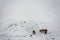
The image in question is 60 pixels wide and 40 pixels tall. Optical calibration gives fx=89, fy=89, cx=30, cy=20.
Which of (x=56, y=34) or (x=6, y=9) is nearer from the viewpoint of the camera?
(x=56, y=34)

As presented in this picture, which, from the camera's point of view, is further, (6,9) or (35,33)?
(6,9)

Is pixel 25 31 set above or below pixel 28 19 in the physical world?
below

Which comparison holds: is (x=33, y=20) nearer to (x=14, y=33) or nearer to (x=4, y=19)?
(x=14, y=33)

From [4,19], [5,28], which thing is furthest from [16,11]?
[5,28]

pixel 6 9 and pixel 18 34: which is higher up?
pixel 6 9

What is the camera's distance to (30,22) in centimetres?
161

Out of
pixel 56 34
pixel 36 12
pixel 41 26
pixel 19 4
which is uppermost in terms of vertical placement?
pixel 19 4

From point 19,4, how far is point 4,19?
0.39 meters

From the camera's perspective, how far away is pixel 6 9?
1674mm

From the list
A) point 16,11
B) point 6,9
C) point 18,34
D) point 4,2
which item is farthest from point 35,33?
point 4,2

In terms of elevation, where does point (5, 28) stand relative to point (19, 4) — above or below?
below

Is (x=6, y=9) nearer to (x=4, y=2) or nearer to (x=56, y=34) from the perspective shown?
(x=4, y=2)

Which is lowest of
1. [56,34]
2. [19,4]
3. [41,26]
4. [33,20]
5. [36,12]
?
[56,34]

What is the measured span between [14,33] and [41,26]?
0.50 m
